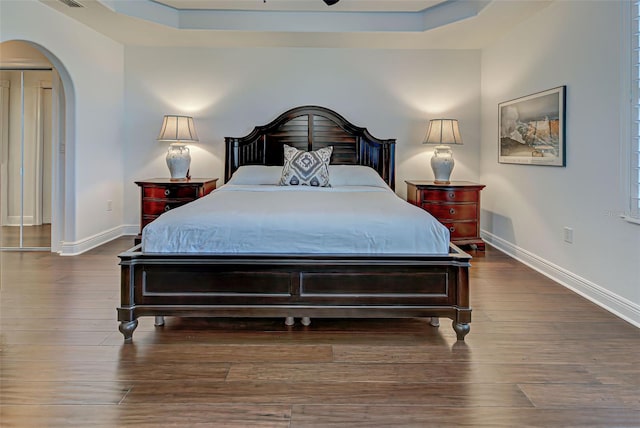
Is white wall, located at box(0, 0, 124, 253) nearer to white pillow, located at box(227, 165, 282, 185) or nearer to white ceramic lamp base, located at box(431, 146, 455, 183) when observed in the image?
white pillow, located at box(227, 165, 282, 185)

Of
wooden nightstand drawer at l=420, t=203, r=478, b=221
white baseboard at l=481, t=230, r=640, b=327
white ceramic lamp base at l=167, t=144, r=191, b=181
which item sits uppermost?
white ceramic lamp base at l=167, t=144, r=191, b=181

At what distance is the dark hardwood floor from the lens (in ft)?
5.84

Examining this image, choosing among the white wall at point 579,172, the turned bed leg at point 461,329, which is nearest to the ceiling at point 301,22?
the white wall at point 579,172

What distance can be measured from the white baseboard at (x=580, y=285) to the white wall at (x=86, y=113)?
14.4ft

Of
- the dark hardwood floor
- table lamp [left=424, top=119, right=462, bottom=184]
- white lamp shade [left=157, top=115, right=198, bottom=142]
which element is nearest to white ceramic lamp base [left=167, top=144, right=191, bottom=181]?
white lamp shade [left=157, top=115, right=198, bottom=142]

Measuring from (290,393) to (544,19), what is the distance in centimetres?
382

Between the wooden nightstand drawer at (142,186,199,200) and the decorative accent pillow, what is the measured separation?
99cm

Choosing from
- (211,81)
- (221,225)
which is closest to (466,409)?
(221,225)

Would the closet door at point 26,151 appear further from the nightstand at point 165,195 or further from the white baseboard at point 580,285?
the white baseboard at point 580,285

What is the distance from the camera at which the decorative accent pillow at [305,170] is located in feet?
15.1

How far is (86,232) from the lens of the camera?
4891 mm

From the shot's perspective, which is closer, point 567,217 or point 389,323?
point 389,323

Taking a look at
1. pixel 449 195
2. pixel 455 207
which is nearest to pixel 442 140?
pixel 449 195

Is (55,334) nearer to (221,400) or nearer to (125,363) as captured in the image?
(125,363)
